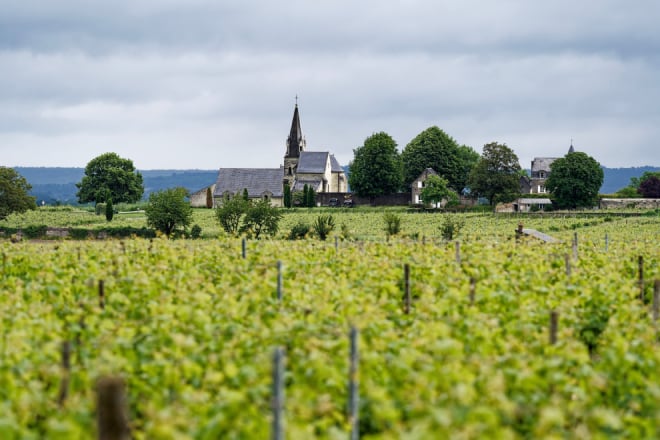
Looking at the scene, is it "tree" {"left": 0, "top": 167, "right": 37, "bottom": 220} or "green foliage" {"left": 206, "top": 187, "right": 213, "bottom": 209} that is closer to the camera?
"tree" {"left": 0, "top": 167, "right": 37, "bottom": 220}

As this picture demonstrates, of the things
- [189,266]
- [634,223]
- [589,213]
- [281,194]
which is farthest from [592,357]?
[281,194]

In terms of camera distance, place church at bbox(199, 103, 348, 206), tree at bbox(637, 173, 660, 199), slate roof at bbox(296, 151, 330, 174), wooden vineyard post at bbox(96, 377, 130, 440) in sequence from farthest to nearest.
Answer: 1. slate roof at bbox(296, 151, 330, 174)
2. tree at bbox(637, 173, 660, 199)
3. church at bbox(199, 103, 348, 206)
4. wooden vineyard post at bbox(96, 377, 130, 440)

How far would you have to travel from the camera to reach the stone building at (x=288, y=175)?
10169 centimetres

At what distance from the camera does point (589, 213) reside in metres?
68.5

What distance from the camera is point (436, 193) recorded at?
83.0 m

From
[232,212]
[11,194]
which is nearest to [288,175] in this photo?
[11,194]

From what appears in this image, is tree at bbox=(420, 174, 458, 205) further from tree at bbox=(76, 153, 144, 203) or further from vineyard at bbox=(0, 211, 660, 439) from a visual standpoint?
vineyard at bbox=(0, 211, 660, 439)

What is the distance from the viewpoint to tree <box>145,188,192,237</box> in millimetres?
47156

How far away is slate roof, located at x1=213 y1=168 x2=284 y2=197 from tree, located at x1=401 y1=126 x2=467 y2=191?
57.6 feet

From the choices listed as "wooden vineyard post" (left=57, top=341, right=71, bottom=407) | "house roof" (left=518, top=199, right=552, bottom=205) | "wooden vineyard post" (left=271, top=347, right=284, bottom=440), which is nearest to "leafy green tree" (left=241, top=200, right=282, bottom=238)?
"wooden vineyard post" (left=57, top=341, right=71, bottom=407)

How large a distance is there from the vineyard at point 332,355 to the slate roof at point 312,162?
291 ft

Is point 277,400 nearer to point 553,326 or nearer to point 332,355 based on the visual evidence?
point 332,355

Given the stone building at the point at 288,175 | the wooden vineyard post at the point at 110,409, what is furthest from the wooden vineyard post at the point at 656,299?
the stone building at the point at 288,175

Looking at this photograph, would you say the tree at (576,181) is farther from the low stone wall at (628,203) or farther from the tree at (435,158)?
the tree at (435,158)
